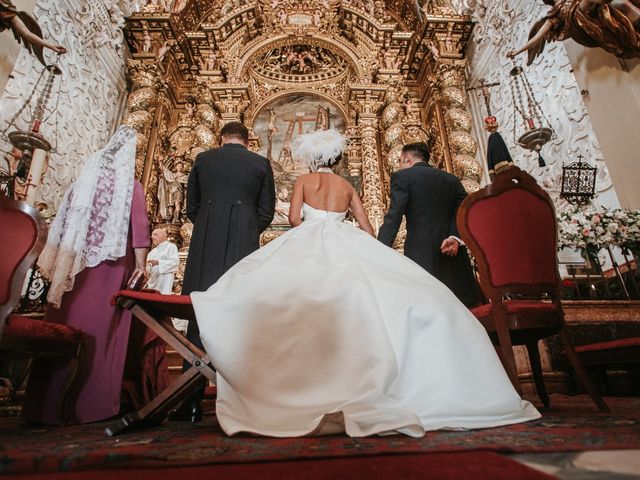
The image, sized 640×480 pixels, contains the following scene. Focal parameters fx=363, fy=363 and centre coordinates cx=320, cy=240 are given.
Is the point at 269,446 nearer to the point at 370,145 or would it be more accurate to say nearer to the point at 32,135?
the point at 32,135

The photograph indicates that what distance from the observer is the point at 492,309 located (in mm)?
1618

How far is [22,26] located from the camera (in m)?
3.68

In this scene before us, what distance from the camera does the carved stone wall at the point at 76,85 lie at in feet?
14.1

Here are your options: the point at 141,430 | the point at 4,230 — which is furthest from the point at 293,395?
the point at 4,230

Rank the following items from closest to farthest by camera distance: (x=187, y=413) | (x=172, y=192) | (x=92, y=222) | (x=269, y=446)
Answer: (x=269, y=446) → (x=187, y=413) → (x=92, y=222) → (x=172, y=192)

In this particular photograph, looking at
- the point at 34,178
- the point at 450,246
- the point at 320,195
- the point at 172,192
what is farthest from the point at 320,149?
the point at 172,192

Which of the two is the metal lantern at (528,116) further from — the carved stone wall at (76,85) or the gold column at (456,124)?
the carved stone wall at (76,85)

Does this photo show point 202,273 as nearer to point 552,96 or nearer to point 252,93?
point 552,96

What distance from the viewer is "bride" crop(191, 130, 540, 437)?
1.04 m

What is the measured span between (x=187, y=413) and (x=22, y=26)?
14.0ft

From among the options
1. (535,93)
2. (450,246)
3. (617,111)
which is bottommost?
(450,246)

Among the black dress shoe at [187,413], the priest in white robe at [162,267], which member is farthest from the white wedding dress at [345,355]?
the priest in white robe at [162,267]

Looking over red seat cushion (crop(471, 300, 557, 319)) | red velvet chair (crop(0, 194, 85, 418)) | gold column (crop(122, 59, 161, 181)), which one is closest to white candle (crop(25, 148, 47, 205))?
red velvet chair (crop(0, 194, 85, 418))

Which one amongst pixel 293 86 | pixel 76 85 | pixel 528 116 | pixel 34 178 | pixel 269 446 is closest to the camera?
pixel 269 446
